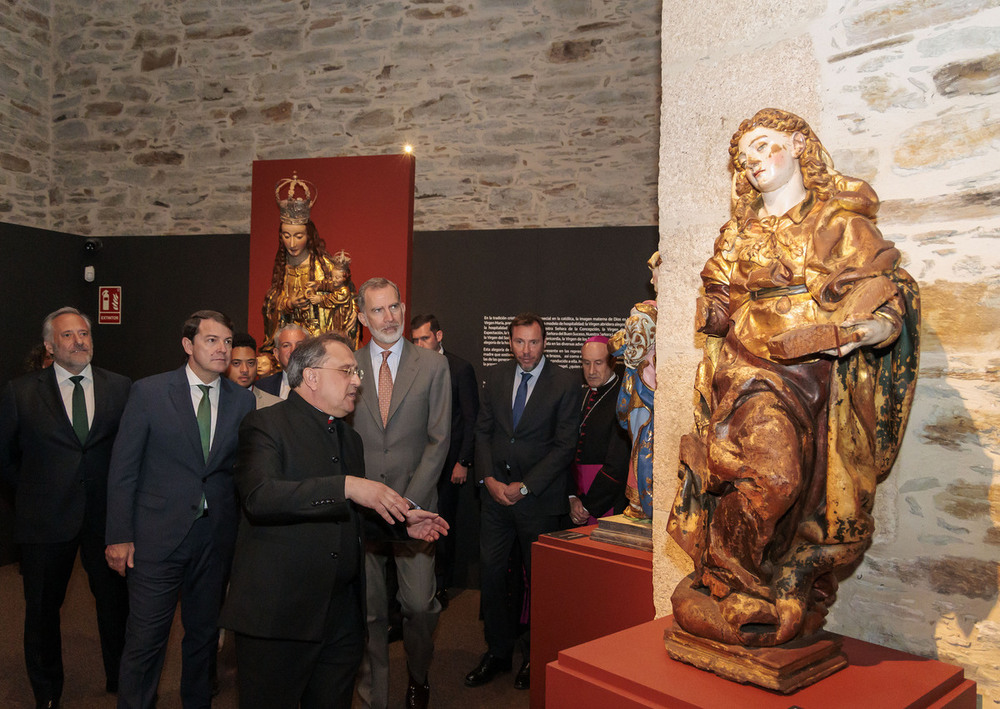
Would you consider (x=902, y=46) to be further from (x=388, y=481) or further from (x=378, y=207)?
(x=378, y=207)

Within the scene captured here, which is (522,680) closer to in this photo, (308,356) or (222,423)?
(222,423)

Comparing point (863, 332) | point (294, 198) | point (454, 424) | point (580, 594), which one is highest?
point (294, 198)

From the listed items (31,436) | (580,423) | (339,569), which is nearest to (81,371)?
(31,436)

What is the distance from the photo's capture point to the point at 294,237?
631 centimetres

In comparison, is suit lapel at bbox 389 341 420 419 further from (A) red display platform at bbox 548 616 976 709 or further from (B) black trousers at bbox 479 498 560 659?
(A) red display platform at bbox 548 616 976 709

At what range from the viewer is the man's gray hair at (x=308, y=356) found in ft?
8.29

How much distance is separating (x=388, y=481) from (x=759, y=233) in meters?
2.06

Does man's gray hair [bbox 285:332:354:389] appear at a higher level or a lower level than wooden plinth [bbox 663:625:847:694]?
higher

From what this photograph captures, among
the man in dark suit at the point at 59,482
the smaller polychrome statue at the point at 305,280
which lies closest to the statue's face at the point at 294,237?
the smaller polychrome statue at the point at 305,280

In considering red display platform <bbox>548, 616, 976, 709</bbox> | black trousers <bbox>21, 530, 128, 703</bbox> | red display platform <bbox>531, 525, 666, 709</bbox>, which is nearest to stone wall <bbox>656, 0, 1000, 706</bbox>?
red display platform <bbox>548, 616, 976, 709</bbox>

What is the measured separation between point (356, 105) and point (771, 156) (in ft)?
19.3

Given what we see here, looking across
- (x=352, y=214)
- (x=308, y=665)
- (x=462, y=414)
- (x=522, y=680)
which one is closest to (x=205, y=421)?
(x=308, y=665)

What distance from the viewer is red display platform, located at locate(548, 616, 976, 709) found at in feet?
5.42

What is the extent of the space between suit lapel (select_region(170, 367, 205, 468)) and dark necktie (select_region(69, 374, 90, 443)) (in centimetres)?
85
